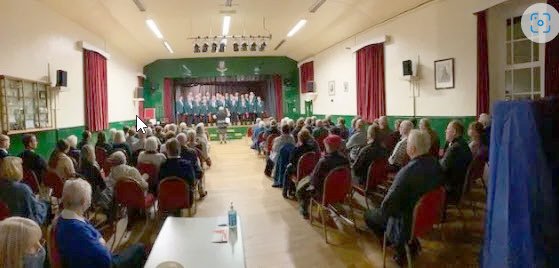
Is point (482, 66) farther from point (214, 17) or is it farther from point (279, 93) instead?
point (279, 93)

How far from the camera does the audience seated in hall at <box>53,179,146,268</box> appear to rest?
97.7 inches

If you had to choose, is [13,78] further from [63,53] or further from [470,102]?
[470,102]

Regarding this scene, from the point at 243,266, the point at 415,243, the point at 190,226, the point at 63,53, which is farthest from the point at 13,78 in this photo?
the point at 415,243

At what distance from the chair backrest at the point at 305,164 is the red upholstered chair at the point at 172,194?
1.72 meters

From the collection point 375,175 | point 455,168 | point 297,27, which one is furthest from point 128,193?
point 297,27

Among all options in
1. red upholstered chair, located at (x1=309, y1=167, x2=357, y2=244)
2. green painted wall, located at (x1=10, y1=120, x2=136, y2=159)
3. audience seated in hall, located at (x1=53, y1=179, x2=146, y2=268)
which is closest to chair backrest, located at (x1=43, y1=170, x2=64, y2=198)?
green painted wall, located at (x1=10, y1=120, x2=136, y2=159)

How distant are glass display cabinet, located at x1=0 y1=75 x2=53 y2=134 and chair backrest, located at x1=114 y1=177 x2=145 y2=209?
286 centimetres

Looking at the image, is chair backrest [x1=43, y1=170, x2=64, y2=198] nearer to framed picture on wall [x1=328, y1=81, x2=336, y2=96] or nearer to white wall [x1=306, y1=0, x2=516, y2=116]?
white wall [x1=306, y1=0, x2=516, y2=116]

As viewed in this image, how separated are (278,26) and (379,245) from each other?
9.52 meters

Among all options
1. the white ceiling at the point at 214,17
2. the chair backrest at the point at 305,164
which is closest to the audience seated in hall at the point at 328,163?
the chair backrest at the point at 305,164

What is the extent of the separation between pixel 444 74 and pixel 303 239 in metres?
5.12

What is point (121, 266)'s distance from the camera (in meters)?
2.87

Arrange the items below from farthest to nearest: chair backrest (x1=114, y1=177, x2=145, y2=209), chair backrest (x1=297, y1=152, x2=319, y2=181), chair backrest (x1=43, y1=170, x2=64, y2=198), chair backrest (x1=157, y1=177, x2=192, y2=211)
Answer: chair backrest (x1=297, y1=152, x2=319, y2=181), chair backrest (x1=43, y1=170, x2=64, y2=198), chair backrest (x1=157, y1=177, x2=192, y2=211), chair backrest (x1=114, y1=177, x2=145, y2=209)

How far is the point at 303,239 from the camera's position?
16.3 feet
